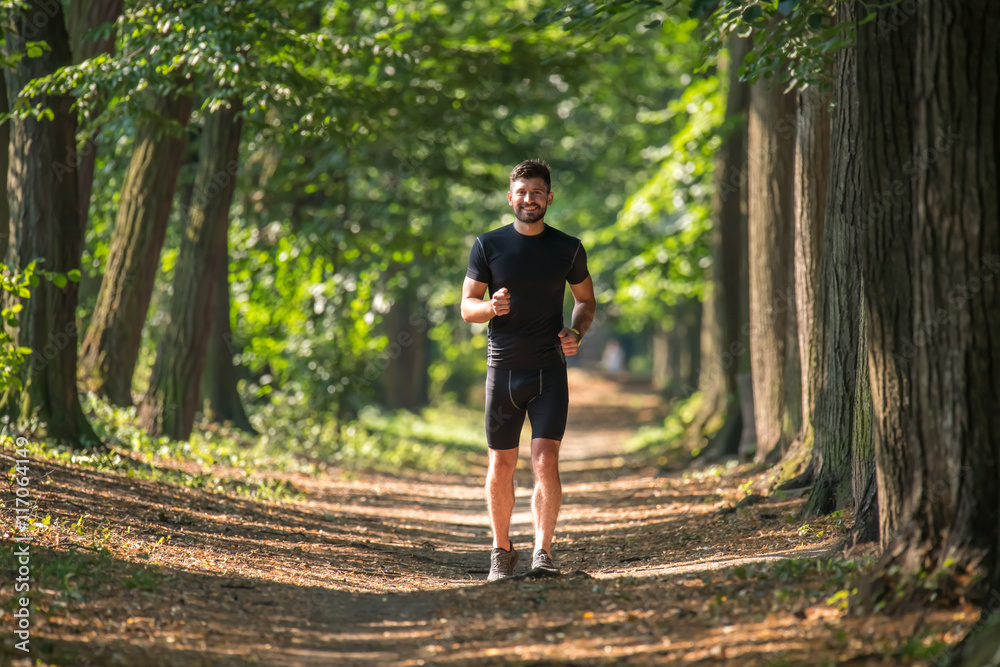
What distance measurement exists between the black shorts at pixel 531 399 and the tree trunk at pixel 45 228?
4565 millimetres

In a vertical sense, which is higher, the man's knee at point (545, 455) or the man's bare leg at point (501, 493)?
the man's knee at point (545, 455)

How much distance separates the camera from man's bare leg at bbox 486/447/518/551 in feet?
19.7

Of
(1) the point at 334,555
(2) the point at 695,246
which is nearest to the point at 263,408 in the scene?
(2) the point at 695,246

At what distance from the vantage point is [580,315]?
240 inches

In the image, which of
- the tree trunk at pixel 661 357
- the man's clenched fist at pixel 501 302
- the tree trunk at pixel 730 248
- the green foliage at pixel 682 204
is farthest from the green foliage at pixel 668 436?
the tree trunk at pixel 661 357

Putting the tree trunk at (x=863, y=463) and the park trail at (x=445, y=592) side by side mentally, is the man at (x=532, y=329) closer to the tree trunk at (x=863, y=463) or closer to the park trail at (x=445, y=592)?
the park trail at (x=445, y=592)

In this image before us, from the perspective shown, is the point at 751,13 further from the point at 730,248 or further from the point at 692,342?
the point at 692,342

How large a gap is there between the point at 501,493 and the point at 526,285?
1.27 meters

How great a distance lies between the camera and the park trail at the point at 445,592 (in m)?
4.28

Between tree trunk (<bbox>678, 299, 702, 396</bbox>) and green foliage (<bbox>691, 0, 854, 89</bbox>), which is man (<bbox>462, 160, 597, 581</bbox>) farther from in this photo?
tree trunk (<bbox>678, 299, 702, 396</bbox>)

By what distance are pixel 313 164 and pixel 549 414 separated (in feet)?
36.5

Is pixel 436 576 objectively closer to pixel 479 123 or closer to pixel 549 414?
pixel 549 414

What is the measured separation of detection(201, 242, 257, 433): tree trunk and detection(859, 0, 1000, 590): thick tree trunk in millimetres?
12084

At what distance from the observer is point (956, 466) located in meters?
4.29
